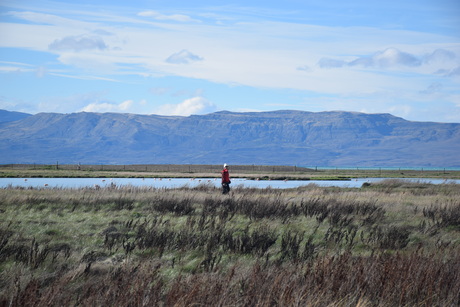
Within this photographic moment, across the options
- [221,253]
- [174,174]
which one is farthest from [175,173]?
[221,253]

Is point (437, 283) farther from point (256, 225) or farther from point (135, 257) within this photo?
point (256, 225)

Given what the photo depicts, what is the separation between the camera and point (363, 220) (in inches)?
659

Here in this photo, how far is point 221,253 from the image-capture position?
1158 cm

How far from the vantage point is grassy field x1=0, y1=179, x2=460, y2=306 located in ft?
24.1

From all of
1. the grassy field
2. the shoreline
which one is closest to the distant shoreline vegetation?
the shoreline

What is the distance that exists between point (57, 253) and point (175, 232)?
10.4 feet

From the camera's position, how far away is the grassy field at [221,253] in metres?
7.33

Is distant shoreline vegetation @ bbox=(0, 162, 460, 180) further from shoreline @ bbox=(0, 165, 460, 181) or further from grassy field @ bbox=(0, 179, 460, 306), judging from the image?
grassy field @ bbox=(0, 179, 460, 306)

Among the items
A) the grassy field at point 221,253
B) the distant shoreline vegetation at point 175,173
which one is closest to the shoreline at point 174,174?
the distant shoreline vegetation at point 175,173

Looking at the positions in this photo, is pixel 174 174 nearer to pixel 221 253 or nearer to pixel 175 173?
pixel 175 173

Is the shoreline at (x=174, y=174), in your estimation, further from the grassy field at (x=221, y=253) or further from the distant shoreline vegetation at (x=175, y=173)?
the grassy field at (x=221, y=253)

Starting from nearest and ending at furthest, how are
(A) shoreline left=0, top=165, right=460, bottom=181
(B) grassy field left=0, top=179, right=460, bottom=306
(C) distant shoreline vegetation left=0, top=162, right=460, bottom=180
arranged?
(B) grassy field left=0, top=179, right=460, bottom=306
(A) shoreline left=0, top=165, right=460, bottom=181
(C) distant shoreline vegetation left=0, top=162, right=460, bottom=180

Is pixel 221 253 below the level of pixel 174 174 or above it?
above

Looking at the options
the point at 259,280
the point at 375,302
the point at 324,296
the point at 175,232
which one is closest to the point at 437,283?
the point at 375,302
